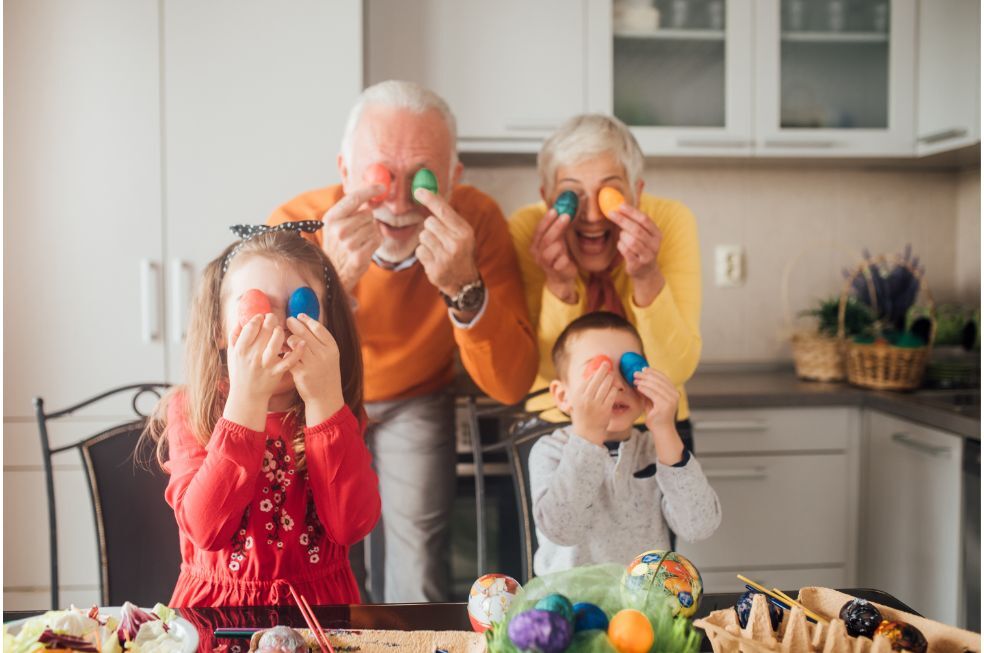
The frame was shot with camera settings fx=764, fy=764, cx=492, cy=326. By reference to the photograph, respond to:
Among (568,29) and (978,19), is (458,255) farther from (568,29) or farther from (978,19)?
(978,19)

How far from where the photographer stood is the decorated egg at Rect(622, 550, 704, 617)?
0.75m

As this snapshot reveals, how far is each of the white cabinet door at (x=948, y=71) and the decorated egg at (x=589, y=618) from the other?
1844 mm

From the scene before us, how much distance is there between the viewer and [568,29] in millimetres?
1941

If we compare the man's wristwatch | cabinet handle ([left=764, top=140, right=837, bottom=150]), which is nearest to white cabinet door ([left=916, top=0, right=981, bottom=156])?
cabinet handle ([left=764, top=140, right=837, bottom=150])

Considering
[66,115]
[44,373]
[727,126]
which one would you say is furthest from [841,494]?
[66,115]

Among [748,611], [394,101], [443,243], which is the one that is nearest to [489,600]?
[748,611]

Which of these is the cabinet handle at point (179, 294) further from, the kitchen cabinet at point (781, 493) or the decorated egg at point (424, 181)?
the kitchen cabinet at point (781, 493)

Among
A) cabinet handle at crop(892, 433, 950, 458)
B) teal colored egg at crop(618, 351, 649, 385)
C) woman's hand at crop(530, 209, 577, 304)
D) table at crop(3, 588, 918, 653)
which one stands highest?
woman's hand at crop(530, 209, 577, 304)

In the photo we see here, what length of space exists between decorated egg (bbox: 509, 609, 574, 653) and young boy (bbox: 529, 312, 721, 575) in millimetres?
394

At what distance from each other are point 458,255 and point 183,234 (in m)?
0.93

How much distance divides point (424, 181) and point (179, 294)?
3.06 ft

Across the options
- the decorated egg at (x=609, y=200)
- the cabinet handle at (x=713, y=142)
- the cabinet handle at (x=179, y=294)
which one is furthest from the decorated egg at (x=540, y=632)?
the cabinet handle at (x=713, y=142)

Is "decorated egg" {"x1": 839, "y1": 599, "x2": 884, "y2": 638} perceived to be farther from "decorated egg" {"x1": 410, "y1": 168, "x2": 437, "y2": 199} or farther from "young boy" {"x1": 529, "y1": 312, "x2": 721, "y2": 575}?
"decorated egg" {"x1": 410, "y1": 168, "x2": 437, "y2": 199}

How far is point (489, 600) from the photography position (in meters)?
0.78
